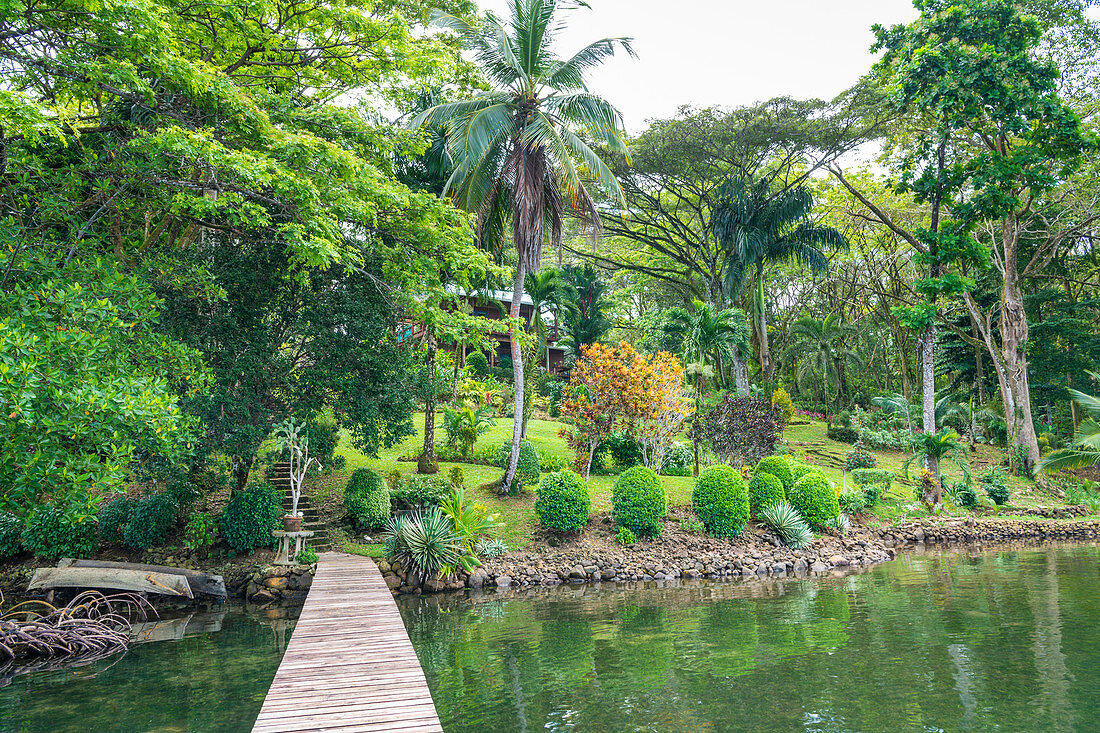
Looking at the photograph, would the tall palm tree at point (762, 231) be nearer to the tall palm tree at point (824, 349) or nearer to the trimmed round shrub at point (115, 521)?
the tall palm tree at point (824, 349)

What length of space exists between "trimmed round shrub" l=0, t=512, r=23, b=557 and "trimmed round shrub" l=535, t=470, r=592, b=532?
10.4 metres

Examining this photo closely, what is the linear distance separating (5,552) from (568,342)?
2159 centimetres

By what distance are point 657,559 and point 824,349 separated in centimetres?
2222

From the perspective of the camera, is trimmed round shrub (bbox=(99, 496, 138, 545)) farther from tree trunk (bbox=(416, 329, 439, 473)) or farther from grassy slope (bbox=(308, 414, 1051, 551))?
tree trunk (bbox=(416, 329, 439, 473))

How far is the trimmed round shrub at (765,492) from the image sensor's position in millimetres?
16156

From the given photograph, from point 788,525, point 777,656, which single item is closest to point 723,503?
point 788,525

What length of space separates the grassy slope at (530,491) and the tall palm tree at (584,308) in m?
4.70

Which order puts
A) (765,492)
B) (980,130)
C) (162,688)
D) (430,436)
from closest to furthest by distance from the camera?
(162,688) → (765,492) → (430,436) → (980,130)

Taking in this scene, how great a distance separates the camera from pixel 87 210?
37.1 feet

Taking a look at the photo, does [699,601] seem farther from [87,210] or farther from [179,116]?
[87,210]

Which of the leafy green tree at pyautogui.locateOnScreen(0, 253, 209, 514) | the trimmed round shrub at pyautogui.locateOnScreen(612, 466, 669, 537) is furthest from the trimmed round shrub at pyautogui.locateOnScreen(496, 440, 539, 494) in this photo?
the leafy green tree at pyautogui.locateOnScreen(0, 253, 209, 514)

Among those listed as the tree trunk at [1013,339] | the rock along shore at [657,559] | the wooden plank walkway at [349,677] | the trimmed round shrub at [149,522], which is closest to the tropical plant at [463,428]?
the rock along shore at [657,559]

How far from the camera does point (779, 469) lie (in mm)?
16812

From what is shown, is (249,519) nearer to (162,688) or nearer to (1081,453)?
(162,688)
